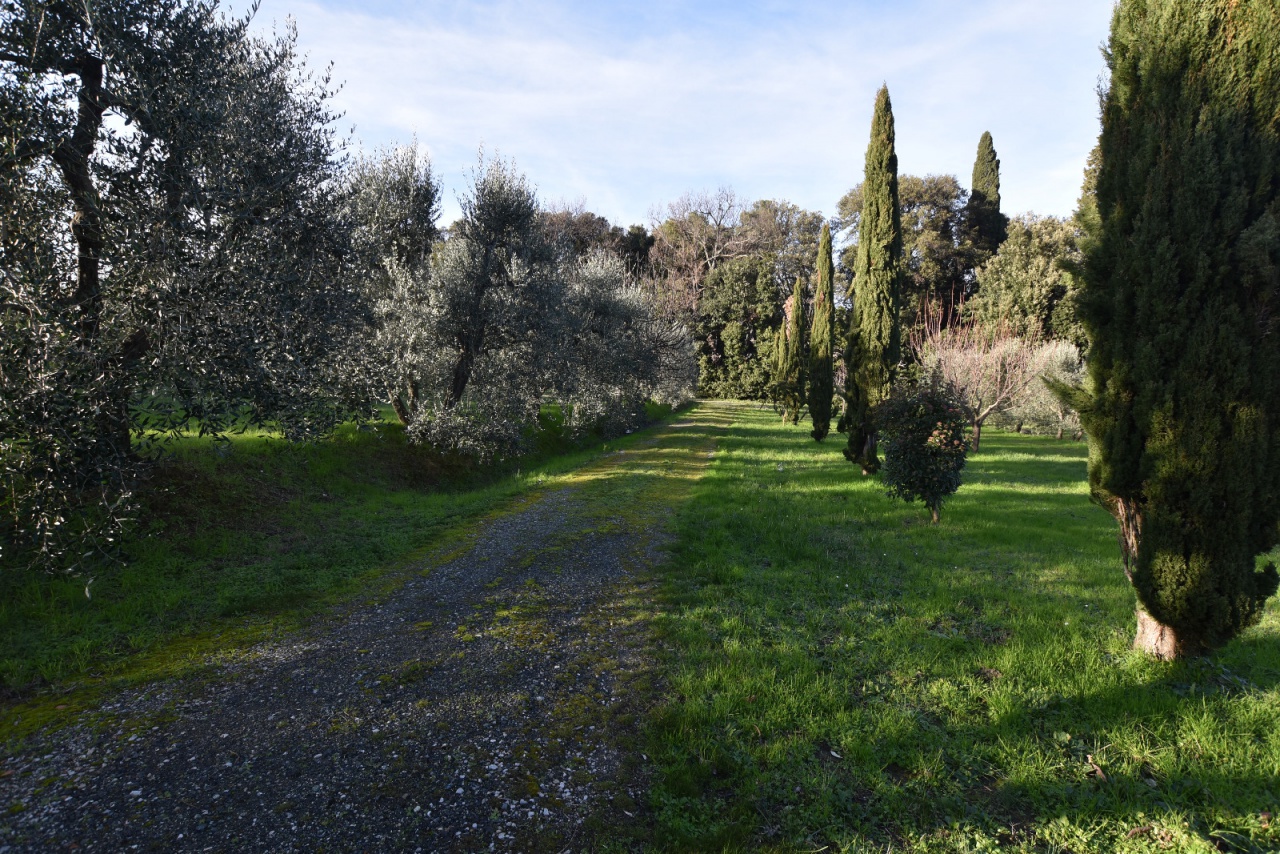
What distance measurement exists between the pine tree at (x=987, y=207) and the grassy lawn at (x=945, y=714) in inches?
1770

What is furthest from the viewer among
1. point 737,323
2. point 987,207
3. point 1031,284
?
point 737,323

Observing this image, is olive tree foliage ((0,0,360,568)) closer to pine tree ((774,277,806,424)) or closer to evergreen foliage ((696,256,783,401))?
pine tree ((774,277,806,424))

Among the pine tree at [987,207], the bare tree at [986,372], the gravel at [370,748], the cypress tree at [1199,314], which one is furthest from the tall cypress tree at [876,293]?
the pine tree at [987,207]

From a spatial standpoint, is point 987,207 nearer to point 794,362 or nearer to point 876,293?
point 794,362

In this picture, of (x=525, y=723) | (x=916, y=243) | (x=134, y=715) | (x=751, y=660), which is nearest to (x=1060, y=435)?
(x=916, y=243)

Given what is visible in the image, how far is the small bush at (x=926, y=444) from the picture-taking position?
1022 cm

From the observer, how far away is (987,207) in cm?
4431

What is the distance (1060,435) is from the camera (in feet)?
95.0

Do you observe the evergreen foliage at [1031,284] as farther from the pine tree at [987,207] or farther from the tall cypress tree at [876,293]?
the tall cypress tree at [876,293]

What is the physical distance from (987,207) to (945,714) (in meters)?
51.1

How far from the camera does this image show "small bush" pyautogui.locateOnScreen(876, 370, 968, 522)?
1022cm

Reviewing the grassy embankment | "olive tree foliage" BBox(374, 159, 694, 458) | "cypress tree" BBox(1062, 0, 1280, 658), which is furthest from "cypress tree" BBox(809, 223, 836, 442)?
"cypress tree" BBox(1062, 0, 1280, 658)

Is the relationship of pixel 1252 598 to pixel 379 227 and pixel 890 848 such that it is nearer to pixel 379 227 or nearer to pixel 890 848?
pixel 890 848

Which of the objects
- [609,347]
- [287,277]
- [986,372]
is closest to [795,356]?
[986,372]
